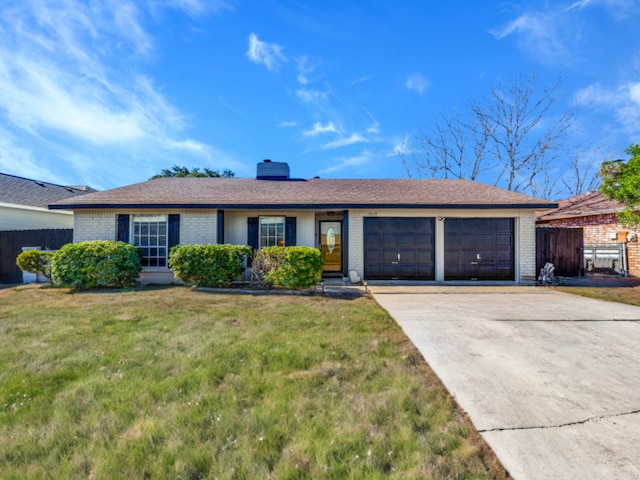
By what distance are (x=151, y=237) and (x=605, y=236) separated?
58.1ft

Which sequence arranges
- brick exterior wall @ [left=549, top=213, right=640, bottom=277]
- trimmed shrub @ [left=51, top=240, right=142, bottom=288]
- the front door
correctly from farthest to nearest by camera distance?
brick exterior wall @ [left=549, top=213, right=640, bottom=277] < the front door < trimmed shrub @ [left=51, top=240, right=142, bottom=288]

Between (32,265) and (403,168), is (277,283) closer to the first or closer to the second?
(32,265)

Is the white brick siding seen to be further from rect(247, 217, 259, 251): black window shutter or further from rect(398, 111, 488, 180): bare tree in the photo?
rect(398, 111, 488, 180): bare tree

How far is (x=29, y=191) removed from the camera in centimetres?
1507

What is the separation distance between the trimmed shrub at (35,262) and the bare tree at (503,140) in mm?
24140

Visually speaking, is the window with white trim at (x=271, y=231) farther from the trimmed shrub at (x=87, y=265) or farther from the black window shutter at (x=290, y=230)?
the trimmed shrub at (x=87, y=265)

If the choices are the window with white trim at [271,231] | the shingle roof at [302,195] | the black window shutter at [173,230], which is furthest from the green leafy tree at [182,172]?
the window with white trim at [271,231]

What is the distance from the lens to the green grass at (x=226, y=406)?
197 centimetres

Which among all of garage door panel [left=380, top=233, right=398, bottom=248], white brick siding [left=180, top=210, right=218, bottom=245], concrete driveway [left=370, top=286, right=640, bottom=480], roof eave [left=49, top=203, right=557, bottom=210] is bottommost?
concrete driveway [left=370, top=286, right=640, bottom=480]

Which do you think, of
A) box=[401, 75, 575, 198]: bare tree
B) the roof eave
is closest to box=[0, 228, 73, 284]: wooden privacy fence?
the roof eave

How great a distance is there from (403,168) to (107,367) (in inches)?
1034

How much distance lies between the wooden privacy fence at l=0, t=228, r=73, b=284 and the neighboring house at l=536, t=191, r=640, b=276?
17326mm

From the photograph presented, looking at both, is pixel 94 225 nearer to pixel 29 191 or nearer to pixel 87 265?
Result: pixel 87 265

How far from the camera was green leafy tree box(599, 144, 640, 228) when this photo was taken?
7676 mm
